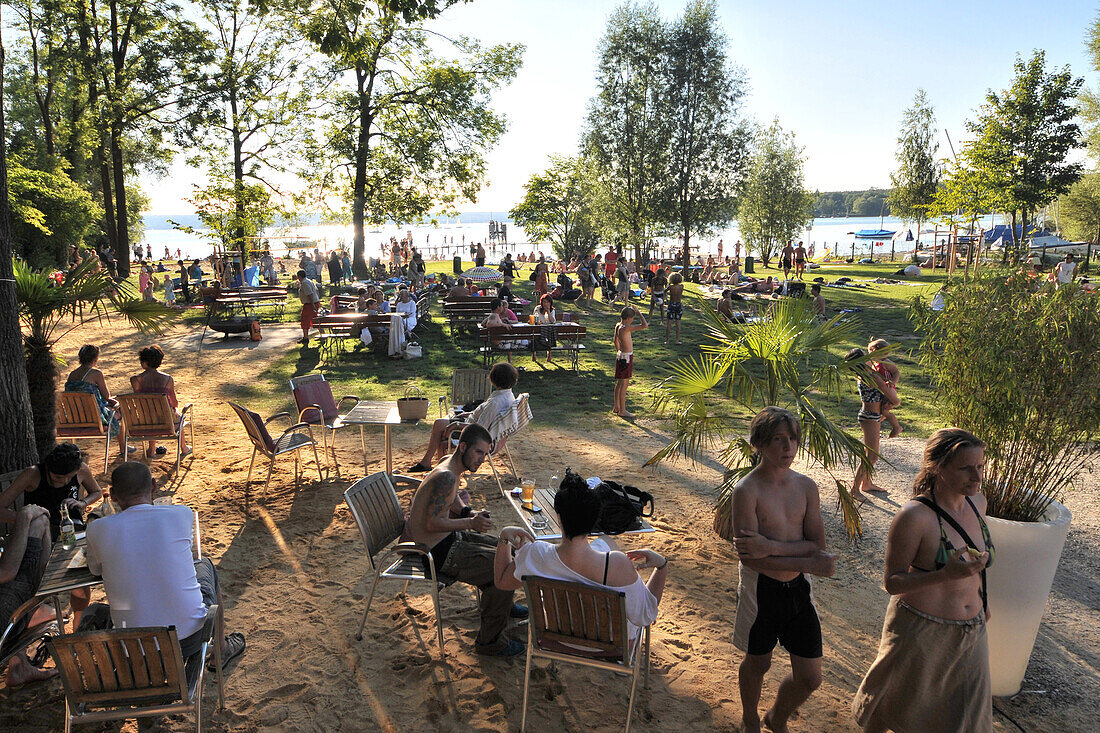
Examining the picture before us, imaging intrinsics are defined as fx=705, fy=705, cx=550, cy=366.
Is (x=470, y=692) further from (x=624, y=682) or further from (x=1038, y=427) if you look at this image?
(x=1038, y=427)

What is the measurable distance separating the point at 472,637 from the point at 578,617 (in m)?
1.45

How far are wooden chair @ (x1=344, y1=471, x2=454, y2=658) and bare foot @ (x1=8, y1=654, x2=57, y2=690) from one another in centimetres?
175

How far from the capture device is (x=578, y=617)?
3379 millimetres

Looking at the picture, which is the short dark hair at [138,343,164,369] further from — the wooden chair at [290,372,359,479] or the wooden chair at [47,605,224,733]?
the wooden chair at [47,605,224,733]

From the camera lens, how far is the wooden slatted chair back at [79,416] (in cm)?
723

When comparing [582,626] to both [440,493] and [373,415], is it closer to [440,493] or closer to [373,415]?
[440,493]

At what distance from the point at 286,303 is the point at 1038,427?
2183 centimetres

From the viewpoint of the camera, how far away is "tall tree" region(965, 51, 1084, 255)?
2694 centimetres

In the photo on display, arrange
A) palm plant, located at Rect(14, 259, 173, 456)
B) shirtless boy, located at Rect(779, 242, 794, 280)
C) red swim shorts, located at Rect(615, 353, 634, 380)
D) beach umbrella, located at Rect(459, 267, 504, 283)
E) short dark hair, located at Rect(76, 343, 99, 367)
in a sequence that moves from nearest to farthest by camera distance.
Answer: palm plant, located at Rect(14, 259, 173, 456) < short dark hair, located at Rect(76, 343, 99, 367) < red swim shorts, located at Rect(615, 353, 634, 380) < beach umbrella, located at Rect(459, 267, 504, 283) < shirtless boy, located at Rect(779, 242, 794, 280)

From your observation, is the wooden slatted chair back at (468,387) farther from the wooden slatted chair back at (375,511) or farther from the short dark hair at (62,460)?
the short dark hair at (62,460)

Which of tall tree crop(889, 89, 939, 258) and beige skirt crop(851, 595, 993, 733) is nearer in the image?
beige skirt crop(851, 595, 993, 733)

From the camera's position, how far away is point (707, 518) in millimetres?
6531

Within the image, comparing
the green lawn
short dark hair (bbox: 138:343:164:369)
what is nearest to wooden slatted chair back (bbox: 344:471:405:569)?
short dark hair (bbox: 138:343:164:369)

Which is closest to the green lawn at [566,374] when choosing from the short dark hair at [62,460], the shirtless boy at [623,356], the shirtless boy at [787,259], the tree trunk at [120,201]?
the shirtless boy at [623,356]
